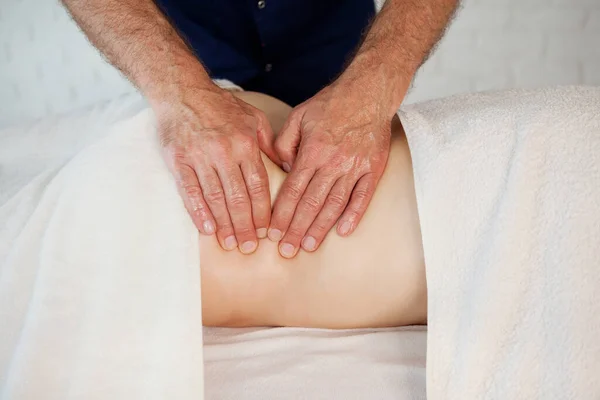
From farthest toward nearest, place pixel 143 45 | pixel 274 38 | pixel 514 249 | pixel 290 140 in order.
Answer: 1. pixel 274 38
2. pixel 143 45
3. pixel 290 140
4. pixel 514 249

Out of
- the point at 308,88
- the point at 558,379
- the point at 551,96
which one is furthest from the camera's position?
the point at 308,88

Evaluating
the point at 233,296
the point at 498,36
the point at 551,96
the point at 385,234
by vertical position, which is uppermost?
the point at 551,96

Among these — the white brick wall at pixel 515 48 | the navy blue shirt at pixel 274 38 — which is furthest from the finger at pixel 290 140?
the white brick wall at pixel 515 48

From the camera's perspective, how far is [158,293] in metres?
0.87

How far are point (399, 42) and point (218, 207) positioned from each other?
1.64ft

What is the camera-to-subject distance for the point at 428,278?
86 cm

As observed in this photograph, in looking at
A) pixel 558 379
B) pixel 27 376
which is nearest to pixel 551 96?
pixel 558 379

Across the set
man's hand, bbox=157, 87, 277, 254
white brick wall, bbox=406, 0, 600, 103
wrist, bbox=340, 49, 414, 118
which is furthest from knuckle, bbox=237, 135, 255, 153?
white brick wall, bbox=406, 0, 600, 103

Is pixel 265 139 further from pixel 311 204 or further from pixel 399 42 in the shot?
pixel 399 42

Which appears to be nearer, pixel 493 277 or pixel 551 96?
pixel 493 277

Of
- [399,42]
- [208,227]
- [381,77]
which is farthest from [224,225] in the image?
[399,42]

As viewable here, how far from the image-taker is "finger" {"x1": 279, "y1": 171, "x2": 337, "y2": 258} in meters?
0.97

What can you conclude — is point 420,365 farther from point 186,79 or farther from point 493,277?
point 186,79

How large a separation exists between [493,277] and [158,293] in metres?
0.44
